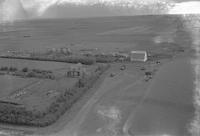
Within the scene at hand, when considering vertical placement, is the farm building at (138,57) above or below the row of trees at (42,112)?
above

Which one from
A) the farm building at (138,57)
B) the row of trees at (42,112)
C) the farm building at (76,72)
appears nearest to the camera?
the row of trees at (42,112)

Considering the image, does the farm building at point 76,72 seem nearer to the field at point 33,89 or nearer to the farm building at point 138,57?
the field at point 33,89

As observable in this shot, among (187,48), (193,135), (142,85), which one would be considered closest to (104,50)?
(187,48)

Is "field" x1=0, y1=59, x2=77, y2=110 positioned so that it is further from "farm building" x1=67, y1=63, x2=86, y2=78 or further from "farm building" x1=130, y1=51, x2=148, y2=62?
"farm building" x1=130, y1=51, x2=148, y2=62

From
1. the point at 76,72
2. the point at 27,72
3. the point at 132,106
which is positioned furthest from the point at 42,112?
the point at 27,72

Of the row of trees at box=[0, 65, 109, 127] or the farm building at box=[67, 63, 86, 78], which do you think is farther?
the farm building at box=[67, 63, 86, 78]

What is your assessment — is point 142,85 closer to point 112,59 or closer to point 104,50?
point 112,59

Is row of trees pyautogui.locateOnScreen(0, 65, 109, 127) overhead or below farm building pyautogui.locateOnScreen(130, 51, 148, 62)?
below

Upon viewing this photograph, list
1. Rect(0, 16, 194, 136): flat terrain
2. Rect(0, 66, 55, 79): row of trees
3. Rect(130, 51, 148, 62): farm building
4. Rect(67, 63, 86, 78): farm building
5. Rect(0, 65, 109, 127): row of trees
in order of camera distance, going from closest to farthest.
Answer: Rect(0, 16, 194, 136): flat terrain < Rect(0, 65, 109, 127): row of trees < Rect(67, 63, 86, 78): farm building < Rect(0, 66, 55, 79): row of trees < Rect(130, 51, 148, 62): farm building

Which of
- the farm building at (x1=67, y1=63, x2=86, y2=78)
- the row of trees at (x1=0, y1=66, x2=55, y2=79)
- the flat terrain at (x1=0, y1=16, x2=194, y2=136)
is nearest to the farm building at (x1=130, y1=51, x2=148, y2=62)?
the flat terrain at (x1=0, y1=16, x2=194, y2=136)

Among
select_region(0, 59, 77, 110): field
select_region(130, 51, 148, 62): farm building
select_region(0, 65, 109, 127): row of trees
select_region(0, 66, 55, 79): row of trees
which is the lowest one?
select_region(0, 65, 109, 127): row of trees

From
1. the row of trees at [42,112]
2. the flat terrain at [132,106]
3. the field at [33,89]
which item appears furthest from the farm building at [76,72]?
the row of trees at [42,112]

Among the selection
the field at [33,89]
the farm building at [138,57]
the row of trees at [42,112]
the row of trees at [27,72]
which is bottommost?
the row of trees at [42,112]
